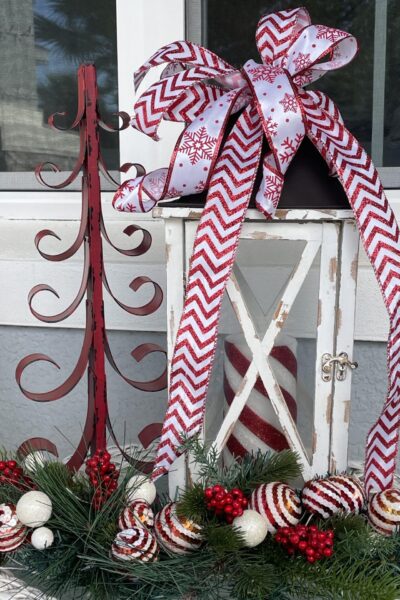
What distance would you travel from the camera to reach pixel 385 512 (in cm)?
65

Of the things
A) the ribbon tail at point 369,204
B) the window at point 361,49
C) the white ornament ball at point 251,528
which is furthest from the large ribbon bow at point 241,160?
the window at point 361,49

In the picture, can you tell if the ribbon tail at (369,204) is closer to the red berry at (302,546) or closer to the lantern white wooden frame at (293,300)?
the lantern white wooden frame at (293,300)

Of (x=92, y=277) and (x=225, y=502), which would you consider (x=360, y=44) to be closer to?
(x=92, y=277)

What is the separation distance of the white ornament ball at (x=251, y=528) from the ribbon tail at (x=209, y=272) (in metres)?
0.10

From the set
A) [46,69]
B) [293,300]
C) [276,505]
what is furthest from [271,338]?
[46,69]

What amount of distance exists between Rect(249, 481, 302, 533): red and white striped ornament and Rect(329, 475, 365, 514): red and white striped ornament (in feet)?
0.14

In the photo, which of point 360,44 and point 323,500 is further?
point 360,44

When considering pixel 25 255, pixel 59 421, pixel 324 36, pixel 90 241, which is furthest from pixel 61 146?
pixel 324 36

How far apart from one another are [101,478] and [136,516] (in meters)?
0.06

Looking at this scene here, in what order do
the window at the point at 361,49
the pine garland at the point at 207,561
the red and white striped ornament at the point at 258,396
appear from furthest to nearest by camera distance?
the window at the point at 361,49, the red and white striped ornament at the point at 258,396, the pine garland at the point at 207,561

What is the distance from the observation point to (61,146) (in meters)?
1.05

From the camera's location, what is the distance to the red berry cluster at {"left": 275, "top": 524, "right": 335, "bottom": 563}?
0.59 meters

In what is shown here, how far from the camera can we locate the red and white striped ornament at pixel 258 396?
700 mm

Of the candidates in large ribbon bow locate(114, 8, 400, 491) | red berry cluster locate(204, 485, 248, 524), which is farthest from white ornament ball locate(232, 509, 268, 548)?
large ribbon bow locate(114, 8, 400, 491)
